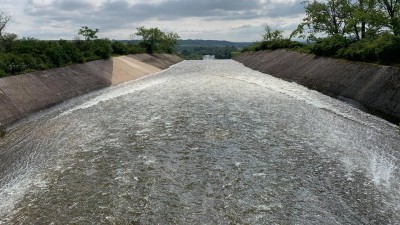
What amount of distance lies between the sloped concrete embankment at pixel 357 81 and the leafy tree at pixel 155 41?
70.8 meters

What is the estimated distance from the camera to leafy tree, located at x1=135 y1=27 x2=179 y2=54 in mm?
113000

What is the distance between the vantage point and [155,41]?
398 ft

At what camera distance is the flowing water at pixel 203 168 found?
11.5m

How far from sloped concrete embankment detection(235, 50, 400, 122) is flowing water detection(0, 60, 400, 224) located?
1.57m

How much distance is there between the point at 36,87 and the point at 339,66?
29.8 meters

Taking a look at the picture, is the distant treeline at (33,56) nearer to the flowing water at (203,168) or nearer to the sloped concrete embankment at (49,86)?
the sloped concrete embankment at (49,86)

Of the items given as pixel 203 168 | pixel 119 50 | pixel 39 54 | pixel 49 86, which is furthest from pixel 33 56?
pixel 119 50

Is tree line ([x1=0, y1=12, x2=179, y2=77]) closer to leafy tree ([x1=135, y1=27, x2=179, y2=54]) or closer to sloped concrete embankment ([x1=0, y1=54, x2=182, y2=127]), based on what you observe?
sloped concrete embankment ([x1=0, y1=54, x2=182, y2=127])

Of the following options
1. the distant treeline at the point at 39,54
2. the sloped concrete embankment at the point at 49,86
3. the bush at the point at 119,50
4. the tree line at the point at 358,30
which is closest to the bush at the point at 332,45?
the tree line at the point at 358,30

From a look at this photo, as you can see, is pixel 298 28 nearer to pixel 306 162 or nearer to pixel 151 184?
pixel 306 162

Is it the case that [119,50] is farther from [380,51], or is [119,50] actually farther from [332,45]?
[380,51]

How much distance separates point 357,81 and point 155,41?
97.9 meters

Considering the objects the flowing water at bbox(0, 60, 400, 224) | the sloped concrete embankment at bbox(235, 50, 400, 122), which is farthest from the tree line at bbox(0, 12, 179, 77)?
the sloped concrete embankment at bbox(235, 50, 400, 122)

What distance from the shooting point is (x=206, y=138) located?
19625 millimetres
